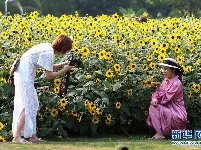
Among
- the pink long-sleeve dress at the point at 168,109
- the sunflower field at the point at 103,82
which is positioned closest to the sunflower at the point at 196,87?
the sunflower field at the point at 103,82

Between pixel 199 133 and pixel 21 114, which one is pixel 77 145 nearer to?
pixel 21 114

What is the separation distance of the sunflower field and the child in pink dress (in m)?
0.37

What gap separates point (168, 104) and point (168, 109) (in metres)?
0.07

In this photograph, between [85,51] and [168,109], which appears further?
[85,51]

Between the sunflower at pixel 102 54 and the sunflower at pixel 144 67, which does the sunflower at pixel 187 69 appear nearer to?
the sunflower at pixel 144 67

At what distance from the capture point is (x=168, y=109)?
28.5 ft

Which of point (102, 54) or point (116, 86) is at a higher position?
point (102, 54)

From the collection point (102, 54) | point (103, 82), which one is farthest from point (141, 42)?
point (103, 82)

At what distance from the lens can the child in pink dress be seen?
340 inches

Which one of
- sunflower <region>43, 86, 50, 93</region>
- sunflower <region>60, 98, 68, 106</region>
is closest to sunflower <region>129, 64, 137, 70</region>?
sunflower <region>60, 98, 68, 106</region>

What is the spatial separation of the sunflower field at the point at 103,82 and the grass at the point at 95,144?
237 mm

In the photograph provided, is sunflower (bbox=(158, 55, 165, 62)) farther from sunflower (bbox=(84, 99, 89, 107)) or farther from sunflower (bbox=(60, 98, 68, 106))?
sunflower (bbox=(60, 98, 68, 106))

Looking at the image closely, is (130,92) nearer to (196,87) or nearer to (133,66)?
(133,66)

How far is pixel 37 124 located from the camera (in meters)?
8.70
